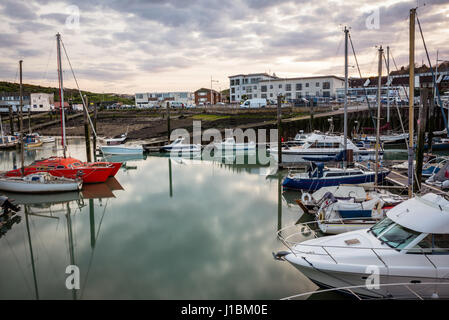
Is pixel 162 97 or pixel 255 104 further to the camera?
pixel 162 97

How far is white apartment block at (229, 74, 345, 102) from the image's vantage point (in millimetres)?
69500

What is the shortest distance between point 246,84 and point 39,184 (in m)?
65.4

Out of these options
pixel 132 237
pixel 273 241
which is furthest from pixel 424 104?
pixel 132 237

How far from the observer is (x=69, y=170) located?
21250 mm

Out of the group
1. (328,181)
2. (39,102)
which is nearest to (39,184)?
(328,181)

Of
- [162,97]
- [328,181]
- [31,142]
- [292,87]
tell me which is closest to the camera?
[328,181]

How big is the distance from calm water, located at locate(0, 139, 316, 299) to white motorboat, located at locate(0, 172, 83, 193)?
52 centimetres

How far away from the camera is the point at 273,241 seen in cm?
1277

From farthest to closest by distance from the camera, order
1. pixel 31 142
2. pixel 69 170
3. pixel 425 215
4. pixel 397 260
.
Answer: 1. pixel 31 142
2. pixel 69 170
3. pixel 425 215
4. pixel 397 260

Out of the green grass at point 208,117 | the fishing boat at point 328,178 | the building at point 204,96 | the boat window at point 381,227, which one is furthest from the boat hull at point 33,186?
the building at point 204,96

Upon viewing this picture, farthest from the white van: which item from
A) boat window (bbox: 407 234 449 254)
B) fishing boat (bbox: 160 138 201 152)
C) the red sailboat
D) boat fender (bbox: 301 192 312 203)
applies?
boat window (bbox: 407 234 449 254)

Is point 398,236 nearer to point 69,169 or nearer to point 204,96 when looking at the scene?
point 69,169

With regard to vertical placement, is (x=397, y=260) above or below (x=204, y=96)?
below

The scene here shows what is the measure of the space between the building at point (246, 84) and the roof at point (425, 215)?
70497 millimetres
